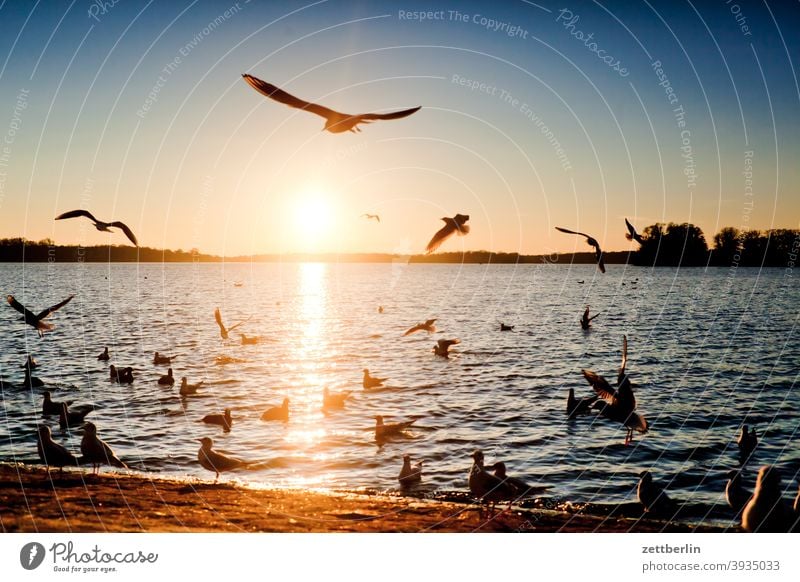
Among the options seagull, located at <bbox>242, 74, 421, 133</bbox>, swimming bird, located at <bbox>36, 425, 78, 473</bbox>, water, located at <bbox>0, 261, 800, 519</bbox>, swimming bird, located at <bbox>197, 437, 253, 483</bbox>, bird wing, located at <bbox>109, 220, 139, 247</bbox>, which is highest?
seagull, located at <bbox>242, 74, 421, 133</bbox>

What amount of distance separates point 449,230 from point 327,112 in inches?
175

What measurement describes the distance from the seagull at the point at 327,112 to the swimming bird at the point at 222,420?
10146 mm

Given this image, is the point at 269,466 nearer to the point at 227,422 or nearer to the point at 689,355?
the point at 227,422

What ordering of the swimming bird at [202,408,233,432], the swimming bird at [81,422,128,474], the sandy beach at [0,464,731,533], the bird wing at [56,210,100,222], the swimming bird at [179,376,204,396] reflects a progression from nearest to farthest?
the sandy beach at [0,464,731,533]
the bird wing at [56,210,100,222]
the swimming bird at [81,422,128,474]
the swimming bird at [202,408,233,432]
the swimming bird at [179,376,204,396]

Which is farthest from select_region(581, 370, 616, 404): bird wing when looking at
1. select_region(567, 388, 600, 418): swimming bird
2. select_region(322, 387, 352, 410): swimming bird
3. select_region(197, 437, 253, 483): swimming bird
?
select_region(322, 387, 352, 410): swimming bird

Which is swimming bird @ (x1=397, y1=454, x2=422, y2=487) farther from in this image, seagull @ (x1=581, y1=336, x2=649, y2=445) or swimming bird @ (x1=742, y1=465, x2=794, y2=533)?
swimming bird @ (x1=742, y1=465, x2=794, y2=533)

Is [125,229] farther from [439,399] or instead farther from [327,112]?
[439,399]

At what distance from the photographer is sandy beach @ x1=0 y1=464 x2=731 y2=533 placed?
898 centimetres

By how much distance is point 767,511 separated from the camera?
30.0 feet

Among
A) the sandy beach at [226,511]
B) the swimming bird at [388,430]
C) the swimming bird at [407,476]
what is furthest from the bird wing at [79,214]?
the swimming bird at [388,430]

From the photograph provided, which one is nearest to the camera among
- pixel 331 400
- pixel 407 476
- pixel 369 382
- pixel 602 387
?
pixel 602 387

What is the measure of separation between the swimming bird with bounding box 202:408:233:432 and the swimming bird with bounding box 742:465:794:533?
42.3 ft

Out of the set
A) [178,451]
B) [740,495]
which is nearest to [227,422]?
[178,451]

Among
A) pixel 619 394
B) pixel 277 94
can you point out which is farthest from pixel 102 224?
pixel 619 394
